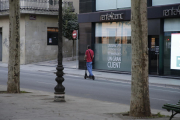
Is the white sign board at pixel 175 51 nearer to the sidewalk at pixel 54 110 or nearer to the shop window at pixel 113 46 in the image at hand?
the shop window at pixel 113 46

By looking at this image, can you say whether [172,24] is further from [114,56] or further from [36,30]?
[36,30]

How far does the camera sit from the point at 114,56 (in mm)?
24922

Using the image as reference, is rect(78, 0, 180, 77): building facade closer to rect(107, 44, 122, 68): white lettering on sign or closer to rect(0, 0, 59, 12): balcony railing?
rect(107, 44, 122, 68): white lettering on sign

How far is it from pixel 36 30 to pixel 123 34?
1327 centimetres

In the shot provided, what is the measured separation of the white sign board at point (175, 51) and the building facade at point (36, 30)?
16.9 meters

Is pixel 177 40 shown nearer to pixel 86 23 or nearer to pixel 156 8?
pixel 156 8

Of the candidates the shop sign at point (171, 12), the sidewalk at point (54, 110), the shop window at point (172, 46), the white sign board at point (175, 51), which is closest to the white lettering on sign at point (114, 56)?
the shop window at point (172, 46)

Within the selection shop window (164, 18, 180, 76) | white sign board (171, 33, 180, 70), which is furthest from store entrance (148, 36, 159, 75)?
white sign board (171, 33, 180, 70)

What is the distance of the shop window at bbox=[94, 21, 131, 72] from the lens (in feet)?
78.9

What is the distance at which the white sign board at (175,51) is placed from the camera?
20.5 m

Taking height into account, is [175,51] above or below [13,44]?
below

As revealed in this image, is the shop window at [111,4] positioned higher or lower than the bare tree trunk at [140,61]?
higher

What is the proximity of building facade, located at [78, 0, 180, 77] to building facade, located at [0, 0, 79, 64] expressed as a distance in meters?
8.48

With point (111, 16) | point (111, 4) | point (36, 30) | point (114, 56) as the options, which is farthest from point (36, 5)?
point (114, 56)
